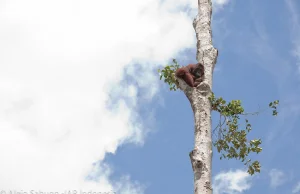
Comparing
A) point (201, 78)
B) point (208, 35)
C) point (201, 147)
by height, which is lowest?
point (201, 147)

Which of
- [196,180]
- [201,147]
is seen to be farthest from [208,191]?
[201,147]

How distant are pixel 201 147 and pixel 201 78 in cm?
168

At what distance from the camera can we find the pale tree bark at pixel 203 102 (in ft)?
25.5

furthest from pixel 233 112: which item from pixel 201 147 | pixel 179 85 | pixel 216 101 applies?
pixel 201 147

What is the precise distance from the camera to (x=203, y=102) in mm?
8664

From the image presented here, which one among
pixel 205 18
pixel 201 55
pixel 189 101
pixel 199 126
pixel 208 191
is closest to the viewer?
pixel 208 191

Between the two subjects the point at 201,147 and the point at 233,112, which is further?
the point at 233,112

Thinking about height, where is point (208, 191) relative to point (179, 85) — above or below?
below

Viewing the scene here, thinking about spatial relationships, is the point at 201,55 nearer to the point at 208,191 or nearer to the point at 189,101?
the point at 189,101

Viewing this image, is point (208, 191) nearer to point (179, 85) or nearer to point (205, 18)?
point (179, 85)

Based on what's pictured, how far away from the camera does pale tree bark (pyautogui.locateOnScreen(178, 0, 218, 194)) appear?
7.77m

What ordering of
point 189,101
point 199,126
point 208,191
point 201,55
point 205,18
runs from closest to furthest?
point 208,191 < point 199,126 < point 189,101 < point 201,55 < point 205,18

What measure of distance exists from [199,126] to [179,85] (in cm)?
138

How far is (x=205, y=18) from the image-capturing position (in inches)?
410
